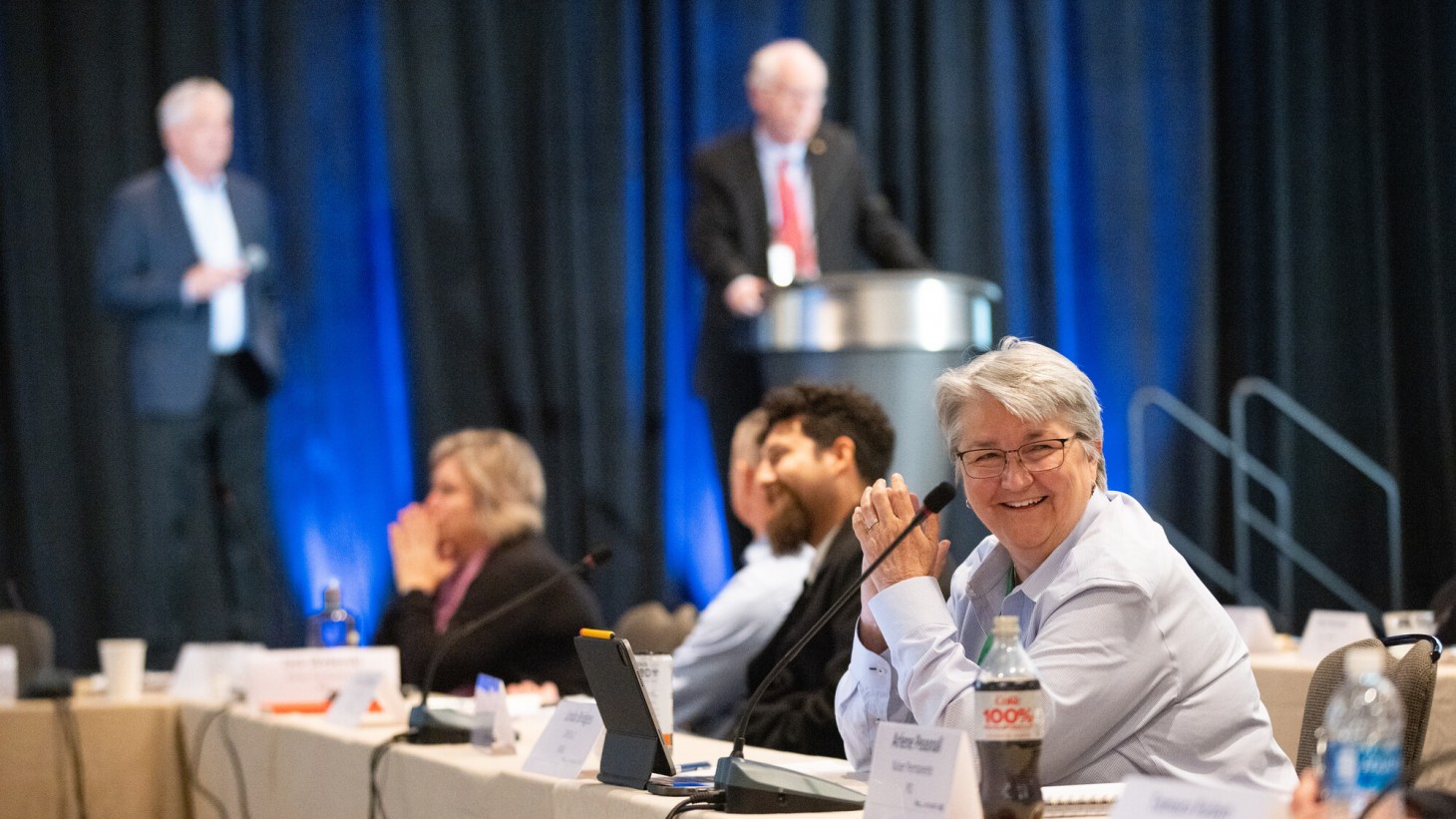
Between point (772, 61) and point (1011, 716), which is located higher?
point (772, 61)

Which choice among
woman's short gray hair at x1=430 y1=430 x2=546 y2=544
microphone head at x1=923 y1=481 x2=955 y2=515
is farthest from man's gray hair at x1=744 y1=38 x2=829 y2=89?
microphone head at x1=923 y1=481 x2=955 y2=515

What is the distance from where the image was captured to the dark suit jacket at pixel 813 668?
2688 millimetres

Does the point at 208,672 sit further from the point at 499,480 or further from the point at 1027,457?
the point at 1027,457

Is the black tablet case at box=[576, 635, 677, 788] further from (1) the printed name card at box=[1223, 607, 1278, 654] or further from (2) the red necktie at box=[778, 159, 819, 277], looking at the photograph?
(2) the red necktie at box=[778, 159, 819, 277]

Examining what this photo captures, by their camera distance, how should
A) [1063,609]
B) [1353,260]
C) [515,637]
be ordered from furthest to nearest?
[1353,260]
[515,637]
[1063,609]

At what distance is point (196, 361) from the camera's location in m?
5.59

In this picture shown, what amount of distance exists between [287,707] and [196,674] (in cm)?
82

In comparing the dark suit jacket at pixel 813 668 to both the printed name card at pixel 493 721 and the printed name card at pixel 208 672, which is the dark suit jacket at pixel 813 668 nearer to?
the printed name card at pixel 493 721

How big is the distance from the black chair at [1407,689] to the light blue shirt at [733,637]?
126 cm

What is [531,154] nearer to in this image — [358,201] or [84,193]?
[358,201]

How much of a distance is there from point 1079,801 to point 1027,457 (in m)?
0.47

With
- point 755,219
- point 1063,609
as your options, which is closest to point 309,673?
point 1063,609

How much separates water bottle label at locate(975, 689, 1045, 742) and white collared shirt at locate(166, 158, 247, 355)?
453 cm

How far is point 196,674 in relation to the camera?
13.1 feet
